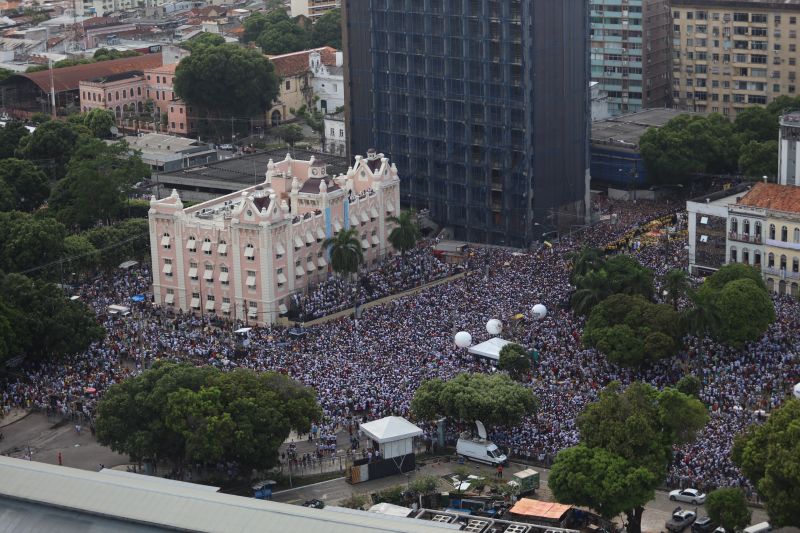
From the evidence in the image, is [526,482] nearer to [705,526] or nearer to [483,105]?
[705,526]

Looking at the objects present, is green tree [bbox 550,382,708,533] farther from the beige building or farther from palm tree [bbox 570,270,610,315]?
the beige building

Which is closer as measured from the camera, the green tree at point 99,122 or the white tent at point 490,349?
the white tent at point 490,349

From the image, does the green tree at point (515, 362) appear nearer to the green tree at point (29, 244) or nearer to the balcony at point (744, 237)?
the balcony at point (744, 237)

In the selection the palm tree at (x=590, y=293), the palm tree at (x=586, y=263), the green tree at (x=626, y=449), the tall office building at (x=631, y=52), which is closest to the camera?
the green tree at (x=626, y=449)

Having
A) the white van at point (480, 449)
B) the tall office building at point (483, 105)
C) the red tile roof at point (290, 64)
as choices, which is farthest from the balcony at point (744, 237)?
the red tile roof at point (290, 64)

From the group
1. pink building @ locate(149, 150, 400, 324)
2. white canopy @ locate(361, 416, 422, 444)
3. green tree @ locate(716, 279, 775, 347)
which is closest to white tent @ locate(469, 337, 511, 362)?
white canopy @ locate(361, 416, 422, 444)

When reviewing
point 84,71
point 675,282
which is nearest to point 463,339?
point 675,282

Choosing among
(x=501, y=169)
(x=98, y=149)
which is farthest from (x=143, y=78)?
(x=501, y=169)
